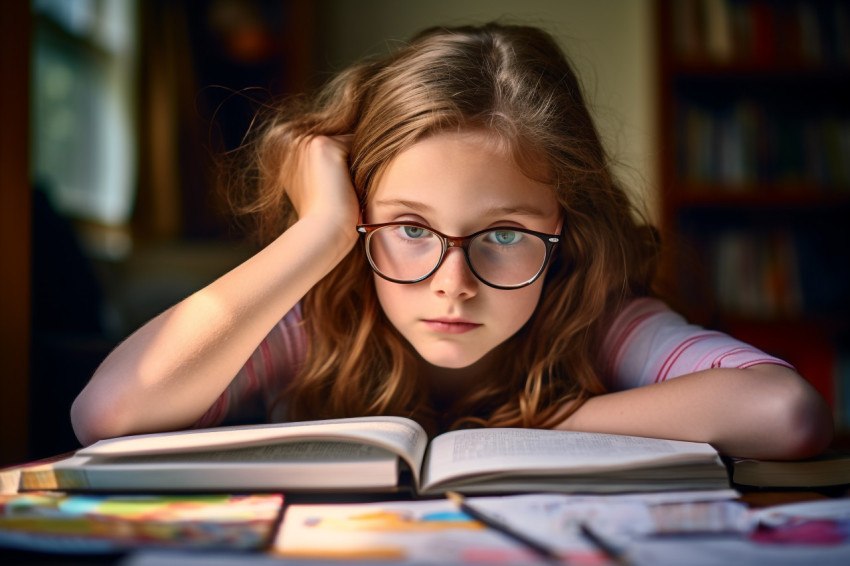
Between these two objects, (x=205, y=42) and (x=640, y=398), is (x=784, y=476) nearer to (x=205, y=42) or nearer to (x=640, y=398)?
(x=640, y=398)

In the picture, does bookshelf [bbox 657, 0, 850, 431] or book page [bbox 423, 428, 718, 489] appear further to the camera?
bookshelf [bbox 657, 0, 850, 431]

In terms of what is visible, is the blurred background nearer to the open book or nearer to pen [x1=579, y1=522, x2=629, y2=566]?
the open book

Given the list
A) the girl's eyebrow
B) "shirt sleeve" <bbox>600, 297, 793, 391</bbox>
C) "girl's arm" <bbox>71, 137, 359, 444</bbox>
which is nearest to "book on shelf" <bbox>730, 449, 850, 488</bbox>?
"shirt sleeve" <bbox>600, 297, 793, 391</bbox>

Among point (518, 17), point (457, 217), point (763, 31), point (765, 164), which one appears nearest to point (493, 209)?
point (457, 217)

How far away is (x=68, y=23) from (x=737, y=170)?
2615 mm

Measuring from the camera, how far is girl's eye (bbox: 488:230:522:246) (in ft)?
2.90

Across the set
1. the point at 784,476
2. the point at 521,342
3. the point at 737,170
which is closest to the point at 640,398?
the point at 784,476

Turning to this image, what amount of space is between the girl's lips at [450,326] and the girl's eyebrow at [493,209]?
14 cm

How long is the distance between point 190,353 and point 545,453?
0.40 meters

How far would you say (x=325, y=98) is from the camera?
1133 mm

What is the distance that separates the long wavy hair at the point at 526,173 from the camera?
0.92 m

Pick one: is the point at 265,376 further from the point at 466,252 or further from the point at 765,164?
the point at 765,164

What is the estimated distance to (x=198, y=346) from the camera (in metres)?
0.79

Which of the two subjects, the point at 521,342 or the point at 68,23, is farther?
the point at 68,23
